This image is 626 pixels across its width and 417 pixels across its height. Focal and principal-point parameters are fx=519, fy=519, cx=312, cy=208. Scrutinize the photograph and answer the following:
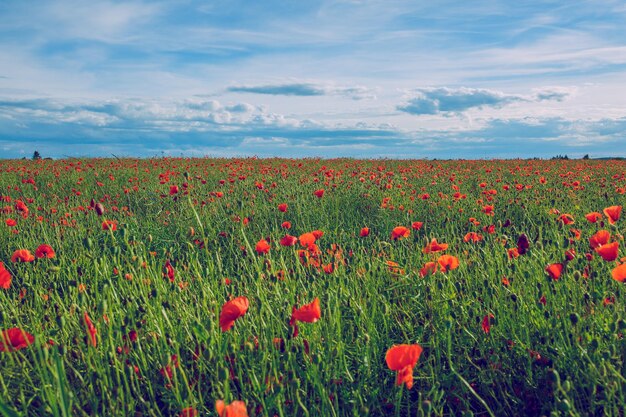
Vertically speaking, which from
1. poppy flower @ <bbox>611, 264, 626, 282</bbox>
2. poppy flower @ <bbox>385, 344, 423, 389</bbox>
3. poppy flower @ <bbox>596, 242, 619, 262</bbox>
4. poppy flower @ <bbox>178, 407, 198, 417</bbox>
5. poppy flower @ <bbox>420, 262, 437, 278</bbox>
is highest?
poppy flower @ <bbox>596, 242, 619, 262</bbox>

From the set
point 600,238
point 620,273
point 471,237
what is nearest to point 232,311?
point 620,273

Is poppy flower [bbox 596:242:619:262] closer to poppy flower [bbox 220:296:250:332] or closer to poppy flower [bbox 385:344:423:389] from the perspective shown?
poppy flower [bbox 385:344:423:389]

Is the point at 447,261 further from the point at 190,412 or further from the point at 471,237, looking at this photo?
the point at 190,412

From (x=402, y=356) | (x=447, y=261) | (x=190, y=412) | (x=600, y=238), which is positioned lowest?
(x=190, y=412)

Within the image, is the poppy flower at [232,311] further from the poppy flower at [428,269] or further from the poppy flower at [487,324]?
the poppy flower at [487,324]

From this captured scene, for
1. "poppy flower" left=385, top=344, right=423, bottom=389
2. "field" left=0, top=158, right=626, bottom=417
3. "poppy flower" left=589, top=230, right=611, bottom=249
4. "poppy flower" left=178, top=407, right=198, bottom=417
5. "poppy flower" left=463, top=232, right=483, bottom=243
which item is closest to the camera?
"poppy flower" left=385, top=344, right=423, bottom=389

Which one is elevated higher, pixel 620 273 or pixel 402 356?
pixel 620 273

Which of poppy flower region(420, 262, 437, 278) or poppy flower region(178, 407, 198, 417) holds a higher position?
poppy flower region(420, 262, 437, 278)

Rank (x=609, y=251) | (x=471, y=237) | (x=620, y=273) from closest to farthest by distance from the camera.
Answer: (x=620, y=273)
(x=609, y=251)
(x=471, y=237)

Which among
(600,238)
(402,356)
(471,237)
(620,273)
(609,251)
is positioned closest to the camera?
(402,356)

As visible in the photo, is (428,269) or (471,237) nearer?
(428,269)

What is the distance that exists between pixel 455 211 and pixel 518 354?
3543 millimetres

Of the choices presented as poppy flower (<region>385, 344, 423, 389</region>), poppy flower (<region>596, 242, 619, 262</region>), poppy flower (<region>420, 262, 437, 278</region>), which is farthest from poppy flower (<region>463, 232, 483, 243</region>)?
poppy flower (<region>385, 344, 423, 389</region>)

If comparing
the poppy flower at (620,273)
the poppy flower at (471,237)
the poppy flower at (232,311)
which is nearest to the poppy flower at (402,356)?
the poppy flower at (232,311)
